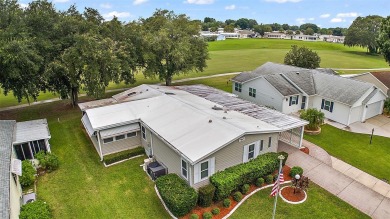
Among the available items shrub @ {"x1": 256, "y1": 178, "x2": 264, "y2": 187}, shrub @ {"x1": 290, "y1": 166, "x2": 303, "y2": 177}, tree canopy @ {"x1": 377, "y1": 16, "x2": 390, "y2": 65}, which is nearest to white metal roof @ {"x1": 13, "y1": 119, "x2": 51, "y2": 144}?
shrub @ {"x1": 256, "y1": 178, "x2": 264, "y2": 187}

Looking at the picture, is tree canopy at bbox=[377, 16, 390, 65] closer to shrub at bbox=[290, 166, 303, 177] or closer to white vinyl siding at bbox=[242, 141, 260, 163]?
shrub at bbox=[290, 166, 303, 177]

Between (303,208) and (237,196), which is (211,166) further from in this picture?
(303,208)

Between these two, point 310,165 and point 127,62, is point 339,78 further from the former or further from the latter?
point 127,62

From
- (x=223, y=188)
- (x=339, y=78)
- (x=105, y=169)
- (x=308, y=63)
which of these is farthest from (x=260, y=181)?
(x=308, y=63)

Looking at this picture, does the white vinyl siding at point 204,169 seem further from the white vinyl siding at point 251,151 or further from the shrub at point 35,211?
the shrub at point 35,211

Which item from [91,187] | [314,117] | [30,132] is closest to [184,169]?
[91,187]
